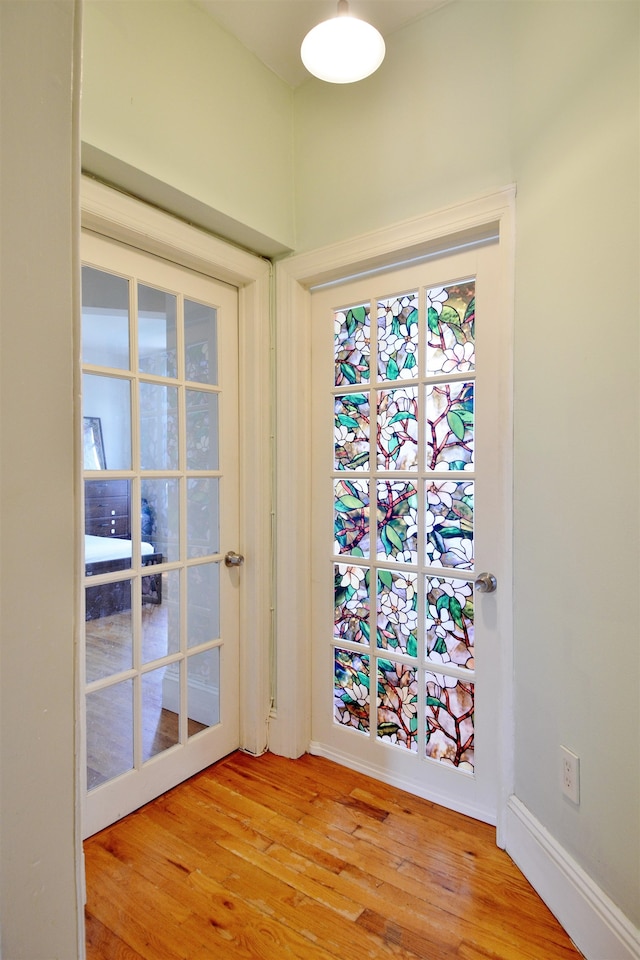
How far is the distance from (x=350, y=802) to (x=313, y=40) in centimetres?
246

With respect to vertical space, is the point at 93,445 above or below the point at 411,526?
above

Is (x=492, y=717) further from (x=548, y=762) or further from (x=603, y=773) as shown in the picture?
(x=603, y=773)

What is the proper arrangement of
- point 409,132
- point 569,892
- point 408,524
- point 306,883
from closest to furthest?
point 569,892 < point 306,883 < point 409,132 < point 408,524

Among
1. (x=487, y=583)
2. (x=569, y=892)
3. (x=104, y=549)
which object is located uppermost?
(x=104, y=549)

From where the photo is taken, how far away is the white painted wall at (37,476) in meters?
0.39

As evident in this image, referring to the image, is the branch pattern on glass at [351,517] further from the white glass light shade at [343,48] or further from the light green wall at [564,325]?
the white glass light shade at [343,48]

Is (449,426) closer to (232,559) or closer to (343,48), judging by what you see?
(232,559)

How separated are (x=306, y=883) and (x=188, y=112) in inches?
94.3

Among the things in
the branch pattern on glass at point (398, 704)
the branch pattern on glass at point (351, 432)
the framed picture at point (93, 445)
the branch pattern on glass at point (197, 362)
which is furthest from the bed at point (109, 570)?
the branch pattern on glass at point (398, 704)

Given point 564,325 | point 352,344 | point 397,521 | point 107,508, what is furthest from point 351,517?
point 564,325

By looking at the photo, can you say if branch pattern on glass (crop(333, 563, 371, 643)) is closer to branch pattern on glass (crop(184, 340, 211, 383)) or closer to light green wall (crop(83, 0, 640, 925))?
A: light green wall (crop(83, 0, 640, 925))

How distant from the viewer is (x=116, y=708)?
1.63m

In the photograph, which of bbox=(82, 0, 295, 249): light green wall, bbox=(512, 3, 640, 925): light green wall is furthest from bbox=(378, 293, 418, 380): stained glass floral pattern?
bbox=(82, 0, 295, 249): light green wall

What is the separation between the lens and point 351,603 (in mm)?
1965
